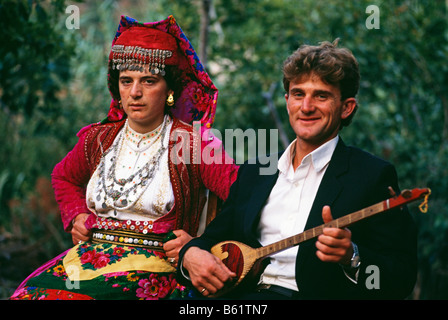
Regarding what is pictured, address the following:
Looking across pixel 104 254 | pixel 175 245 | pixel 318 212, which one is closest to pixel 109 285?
pixel 104 254

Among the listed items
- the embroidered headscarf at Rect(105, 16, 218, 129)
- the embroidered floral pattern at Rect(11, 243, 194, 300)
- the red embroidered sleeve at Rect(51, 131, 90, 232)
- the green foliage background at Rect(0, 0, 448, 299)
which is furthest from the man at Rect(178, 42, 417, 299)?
the green foliage background at Rect(0, 0, 448, 299)

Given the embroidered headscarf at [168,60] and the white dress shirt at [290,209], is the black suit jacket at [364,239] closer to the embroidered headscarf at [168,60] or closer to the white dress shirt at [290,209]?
the white dress shirt at [290,209]

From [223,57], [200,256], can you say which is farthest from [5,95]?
[200,256]

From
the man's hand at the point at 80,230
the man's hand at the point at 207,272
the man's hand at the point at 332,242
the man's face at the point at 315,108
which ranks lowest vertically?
the man's hand at the point at 207,272

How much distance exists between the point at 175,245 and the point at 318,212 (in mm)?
808

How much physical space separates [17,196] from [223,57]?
3190 millimetres

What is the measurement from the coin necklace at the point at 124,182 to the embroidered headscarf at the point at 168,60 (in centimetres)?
19

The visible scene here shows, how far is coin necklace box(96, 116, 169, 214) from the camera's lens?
2932mm

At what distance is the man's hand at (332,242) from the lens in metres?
2.10

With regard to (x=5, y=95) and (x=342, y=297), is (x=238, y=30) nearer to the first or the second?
(x=5, y=95)

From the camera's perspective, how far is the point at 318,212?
246 cm

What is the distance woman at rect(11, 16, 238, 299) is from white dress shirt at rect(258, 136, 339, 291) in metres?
0.39

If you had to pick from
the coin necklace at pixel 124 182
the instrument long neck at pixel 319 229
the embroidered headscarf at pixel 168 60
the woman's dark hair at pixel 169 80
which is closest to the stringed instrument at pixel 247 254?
the instrument long neck at pixel 319 229
